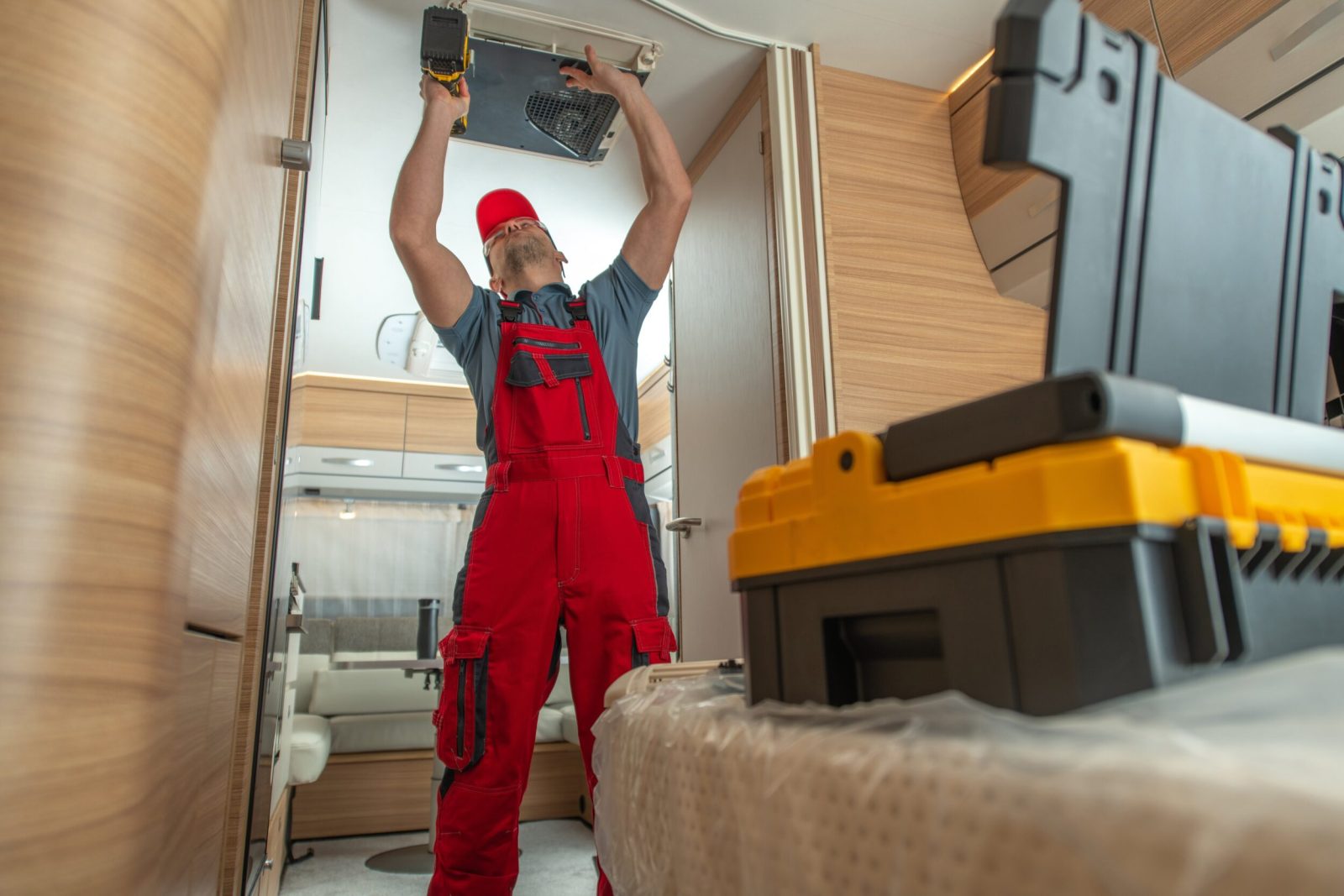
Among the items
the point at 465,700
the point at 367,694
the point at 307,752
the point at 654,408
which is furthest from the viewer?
the point at 654,408

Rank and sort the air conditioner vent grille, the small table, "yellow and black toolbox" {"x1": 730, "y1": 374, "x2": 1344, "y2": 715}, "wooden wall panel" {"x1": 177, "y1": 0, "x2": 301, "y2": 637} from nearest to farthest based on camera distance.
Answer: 1. "yellow and black toolbox" {"x1": 730, "y1": 374, "x2": 1344, "y2": 715}
2. "wooden wall panel" {"x1": 177, "y1": 0, "x2": 301, "y2": 637}
3. the air conditioner vent grille
4. the small table

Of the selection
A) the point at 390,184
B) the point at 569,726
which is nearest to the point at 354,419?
the point at 569,726

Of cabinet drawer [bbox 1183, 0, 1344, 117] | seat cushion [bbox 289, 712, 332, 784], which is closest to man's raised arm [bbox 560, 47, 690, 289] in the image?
cabinet drawer [bbox 1183, 0, 1344, 117]

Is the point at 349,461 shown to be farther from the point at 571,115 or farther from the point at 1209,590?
the point at 1209,590

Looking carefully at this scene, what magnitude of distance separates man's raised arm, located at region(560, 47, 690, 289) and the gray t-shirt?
0.04 m

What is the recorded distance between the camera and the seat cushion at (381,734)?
11.8 ft

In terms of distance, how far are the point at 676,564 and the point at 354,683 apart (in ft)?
7.57


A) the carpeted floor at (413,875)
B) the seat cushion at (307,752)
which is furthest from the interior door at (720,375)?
the seat cushion at (307,752)

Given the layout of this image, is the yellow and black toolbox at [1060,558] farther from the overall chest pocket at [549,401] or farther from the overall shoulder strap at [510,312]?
the overall shoulder strap at [510,312]

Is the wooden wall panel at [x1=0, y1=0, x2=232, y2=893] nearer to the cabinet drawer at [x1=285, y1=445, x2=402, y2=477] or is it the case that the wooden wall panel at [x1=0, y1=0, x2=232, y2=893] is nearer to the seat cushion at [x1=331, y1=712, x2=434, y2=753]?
the seat cushion at [x1=331, y1=712, x2=434, y2=753]

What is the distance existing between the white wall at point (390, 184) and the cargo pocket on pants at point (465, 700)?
34.5 inches

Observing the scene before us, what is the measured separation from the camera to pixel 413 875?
2.72 metres

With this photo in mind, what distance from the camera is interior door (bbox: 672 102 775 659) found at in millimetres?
2244

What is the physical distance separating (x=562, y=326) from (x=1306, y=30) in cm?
142
